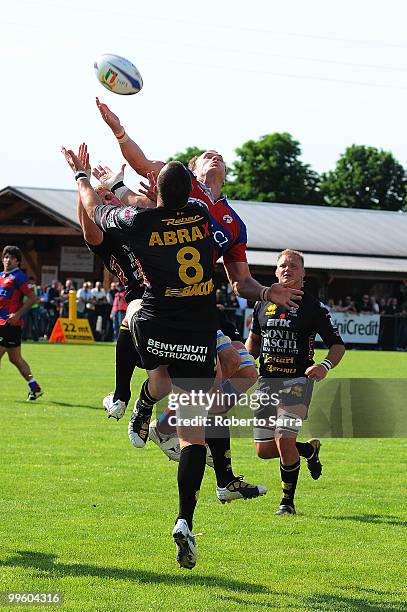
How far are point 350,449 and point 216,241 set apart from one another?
621 cm

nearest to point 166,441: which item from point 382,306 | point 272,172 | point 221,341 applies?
point 221,341

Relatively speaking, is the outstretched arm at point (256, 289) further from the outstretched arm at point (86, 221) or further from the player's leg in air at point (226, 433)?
the outstretched arm at point (86, 221)

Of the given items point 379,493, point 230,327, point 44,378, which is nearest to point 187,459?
point 230,327

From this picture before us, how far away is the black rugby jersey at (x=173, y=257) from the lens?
6.55 m

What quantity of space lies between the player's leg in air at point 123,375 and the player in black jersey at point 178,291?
1720 mm

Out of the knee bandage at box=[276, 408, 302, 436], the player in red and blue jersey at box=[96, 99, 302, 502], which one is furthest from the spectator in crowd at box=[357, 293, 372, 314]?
the player in red and blue jersey at box=[96, 99, 302, 502]

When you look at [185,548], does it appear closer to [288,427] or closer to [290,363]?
[288,427]

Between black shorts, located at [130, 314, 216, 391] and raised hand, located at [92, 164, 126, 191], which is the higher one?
raised hand, located at [92, 164, 126, 191]

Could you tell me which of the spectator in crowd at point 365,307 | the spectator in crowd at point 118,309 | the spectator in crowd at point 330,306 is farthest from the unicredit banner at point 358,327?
the spectator in crowd at point 118,309

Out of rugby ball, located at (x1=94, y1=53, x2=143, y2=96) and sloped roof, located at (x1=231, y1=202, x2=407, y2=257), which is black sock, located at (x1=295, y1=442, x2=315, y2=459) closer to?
rugby ball, located at (x1=94, y1=53, x2=143, y2=96)

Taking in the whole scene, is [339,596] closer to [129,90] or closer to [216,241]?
[216,241]

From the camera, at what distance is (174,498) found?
9.38 meters

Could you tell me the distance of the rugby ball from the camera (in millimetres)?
7656

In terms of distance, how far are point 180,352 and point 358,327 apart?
32749mm
